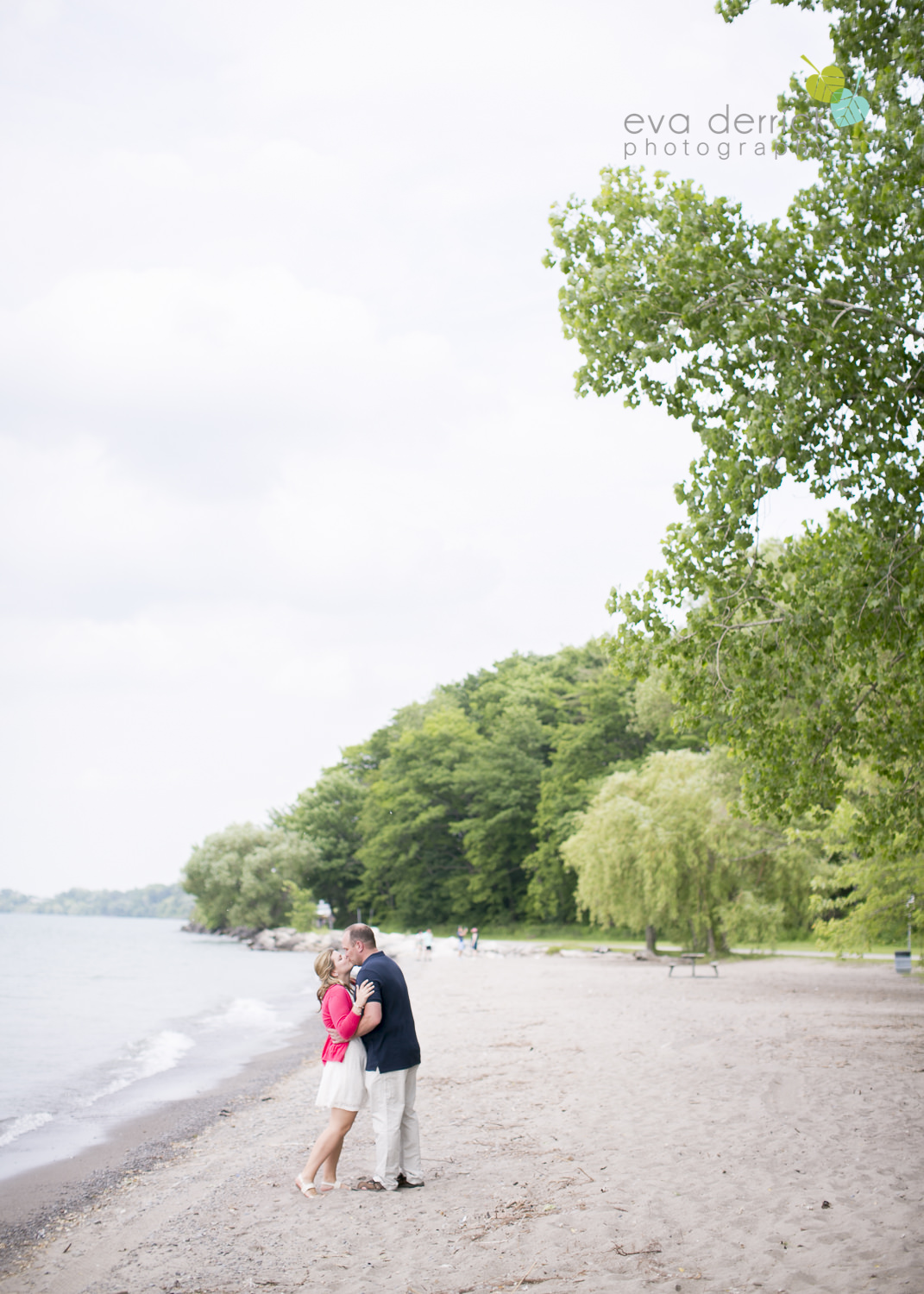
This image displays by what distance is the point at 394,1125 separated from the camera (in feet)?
20.9

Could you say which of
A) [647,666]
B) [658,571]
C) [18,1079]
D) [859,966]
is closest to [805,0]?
[658,571]

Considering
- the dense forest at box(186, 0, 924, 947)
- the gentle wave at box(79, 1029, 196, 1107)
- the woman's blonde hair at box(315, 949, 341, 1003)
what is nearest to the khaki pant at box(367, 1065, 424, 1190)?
the woman's blonde hair at box(315, 949, 341, 1003)

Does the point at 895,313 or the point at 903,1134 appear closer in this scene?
Answer: the point at 903,1134

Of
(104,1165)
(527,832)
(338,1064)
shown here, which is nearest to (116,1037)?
(104,1165)

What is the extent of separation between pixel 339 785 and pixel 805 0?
225ft

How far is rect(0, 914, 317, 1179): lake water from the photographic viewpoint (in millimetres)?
12188

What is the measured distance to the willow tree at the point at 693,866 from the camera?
85.0 ft

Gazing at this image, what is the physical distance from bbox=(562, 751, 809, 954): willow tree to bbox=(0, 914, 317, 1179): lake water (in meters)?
9.34

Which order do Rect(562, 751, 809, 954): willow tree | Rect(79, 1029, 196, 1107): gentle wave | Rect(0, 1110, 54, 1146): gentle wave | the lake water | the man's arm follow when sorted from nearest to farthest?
the man's arm < Rect(0, 1110, 54, 1146): gentle wave < the lake water < Rect(79, 1029, 196, 1107): gentle wave < Rect(562, 751, 809, 954): willow tree

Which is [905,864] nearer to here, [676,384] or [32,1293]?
[676,384]

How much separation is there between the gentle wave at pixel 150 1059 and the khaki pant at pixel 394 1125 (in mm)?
8572

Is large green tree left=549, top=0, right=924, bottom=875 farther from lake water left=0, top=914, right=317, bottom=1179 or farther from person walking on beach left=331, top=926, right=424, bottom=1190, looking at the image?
lake water left=0, top=914, right=317, bottom=1179

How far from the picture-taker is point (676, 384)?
9.86 metres

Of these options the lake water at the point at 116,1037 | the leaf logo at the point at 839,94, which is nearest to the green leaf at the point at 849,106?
the leaf logo at the point at 839,94
